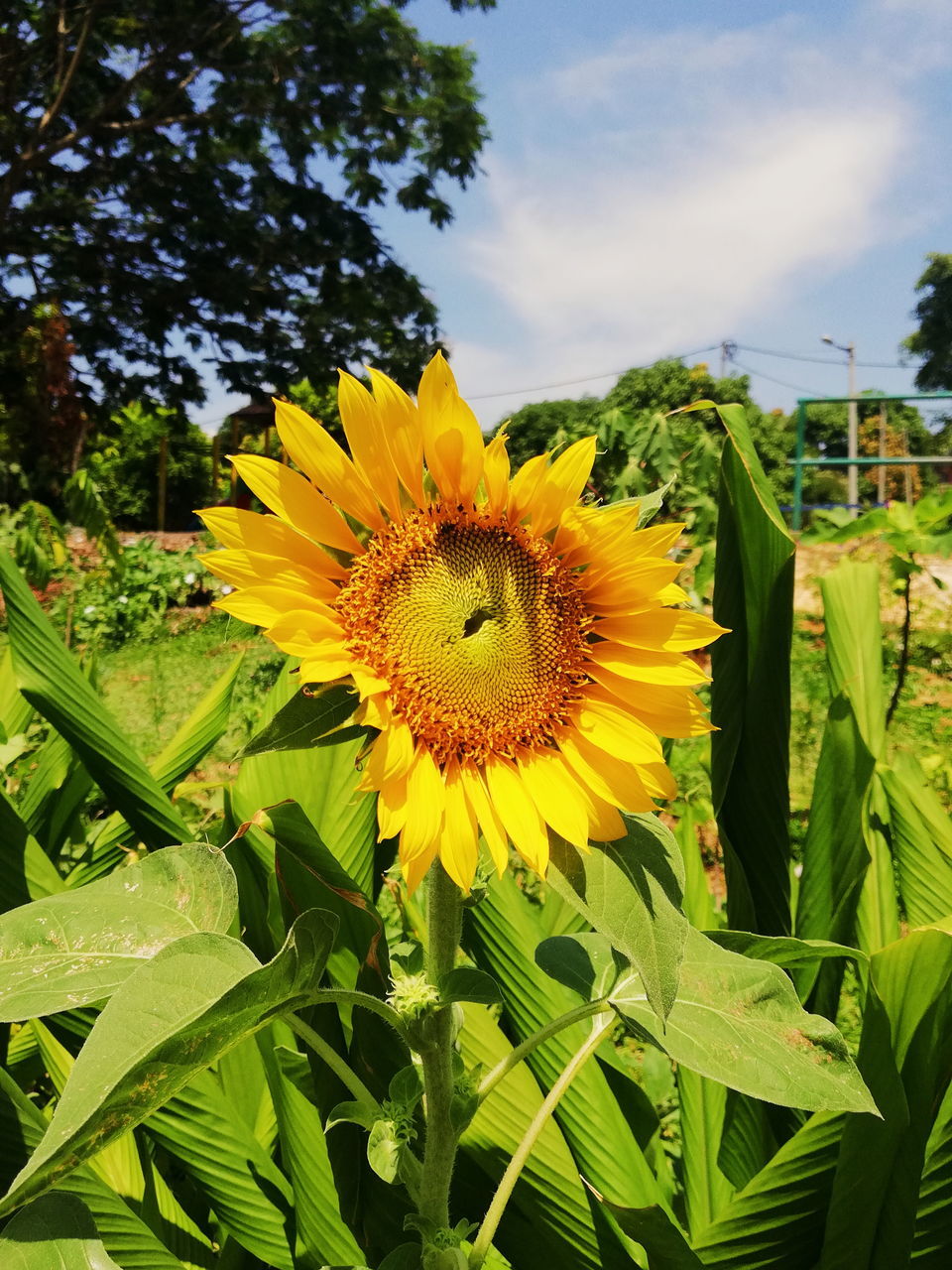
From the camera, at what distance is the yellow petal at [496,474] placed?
641mm

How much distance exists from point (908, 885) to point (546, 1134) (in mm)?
586

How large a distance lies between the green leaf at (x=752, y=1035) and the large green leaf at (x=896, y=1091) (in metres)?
0.12

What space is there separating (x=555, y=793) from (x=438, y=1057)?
24 cm

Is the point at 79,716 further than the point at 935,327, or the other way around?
the point at 935,327

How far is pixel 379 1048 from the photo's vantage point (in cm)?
83

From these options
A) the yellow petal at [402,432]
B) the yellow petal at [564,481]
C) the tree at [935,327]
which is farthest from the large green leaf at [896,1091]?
the tree at [935,327]

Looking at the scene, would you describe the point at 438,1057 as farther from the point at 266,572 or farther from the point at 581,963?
the point at 266,572

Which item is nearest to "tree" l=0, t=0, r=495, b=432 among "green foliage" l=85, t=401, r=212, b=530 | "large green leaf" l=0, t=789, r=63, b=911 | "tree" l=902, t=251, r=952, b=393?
"green foliage" l=85, t=401, r=212, b=530

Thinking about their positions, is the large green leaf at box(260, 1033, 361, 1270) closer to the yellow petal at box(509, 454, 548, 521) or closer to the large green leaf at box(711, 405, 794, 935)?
the large green leaf at box(711, 405, 794, 935)

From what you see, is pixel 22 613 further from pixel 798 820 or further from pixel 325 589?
pixel 798 820

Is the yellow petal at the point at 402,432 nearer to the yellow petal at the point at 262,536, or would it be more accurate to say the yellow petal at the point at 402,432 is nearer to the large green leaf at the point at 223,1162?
the yellow petal at the point at 262,536

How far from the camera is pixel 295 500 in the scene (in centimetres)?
65

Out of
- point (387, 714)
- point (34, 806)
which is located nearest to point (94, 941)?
point (387, 714)

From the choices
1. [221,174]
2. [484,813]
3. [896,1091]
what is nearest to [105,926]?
[484,813]
